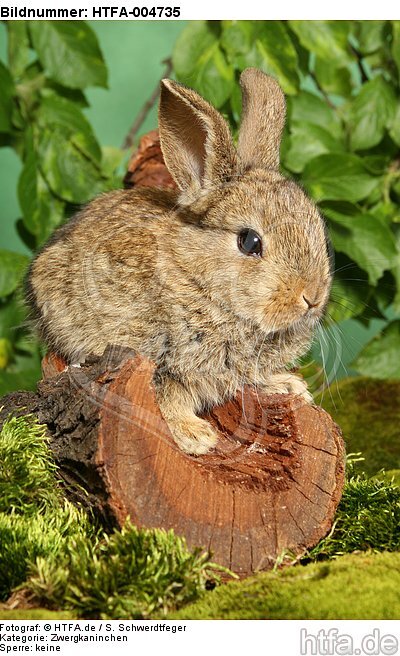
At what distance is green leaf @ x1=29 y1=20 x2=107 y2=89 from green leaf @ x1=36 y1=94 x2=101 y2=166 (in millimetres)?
124

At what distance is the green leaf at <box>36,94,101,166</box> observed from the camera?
451 centimetres

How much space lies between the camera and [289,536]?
106 inches

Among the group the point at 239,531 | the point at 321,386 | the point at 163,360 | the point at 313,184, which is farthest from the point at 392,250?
the point at 239,531

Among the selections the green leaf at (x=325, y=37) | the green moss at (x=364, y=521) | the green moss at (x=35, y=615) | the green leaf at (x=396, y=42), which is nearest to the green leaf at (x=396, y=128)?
the green leaf at (x=396, y=42)

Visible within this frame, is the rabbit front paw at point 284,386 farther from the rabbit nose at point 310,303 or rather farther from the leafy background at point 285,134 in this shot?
the leafy background at point 285,134

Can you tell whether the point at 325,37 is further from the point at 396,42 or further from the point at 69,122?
the point at 69,122

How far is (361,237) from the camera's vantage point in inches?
179

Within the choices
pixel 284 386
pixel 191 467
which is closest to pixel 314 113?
pixel 284 386

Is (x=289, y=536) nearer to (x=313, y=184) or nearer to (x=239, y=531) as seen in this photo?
(x=239, y=531)

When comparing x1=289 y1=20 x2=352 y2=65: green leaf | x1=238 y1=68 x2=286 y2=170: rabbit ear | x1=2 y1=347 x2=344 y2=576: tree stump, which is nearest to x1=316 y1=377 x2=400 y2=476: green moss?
x1=2 y1=347 x2=344 y2=576: tree stump

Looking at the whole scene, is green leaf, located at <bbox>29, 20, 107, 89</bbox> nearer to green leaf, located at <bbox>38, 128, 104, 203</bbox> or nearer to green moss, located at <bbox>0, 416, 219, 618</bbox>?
green leaf, located at <bbox>38, 128, 104, 203</bbox>
